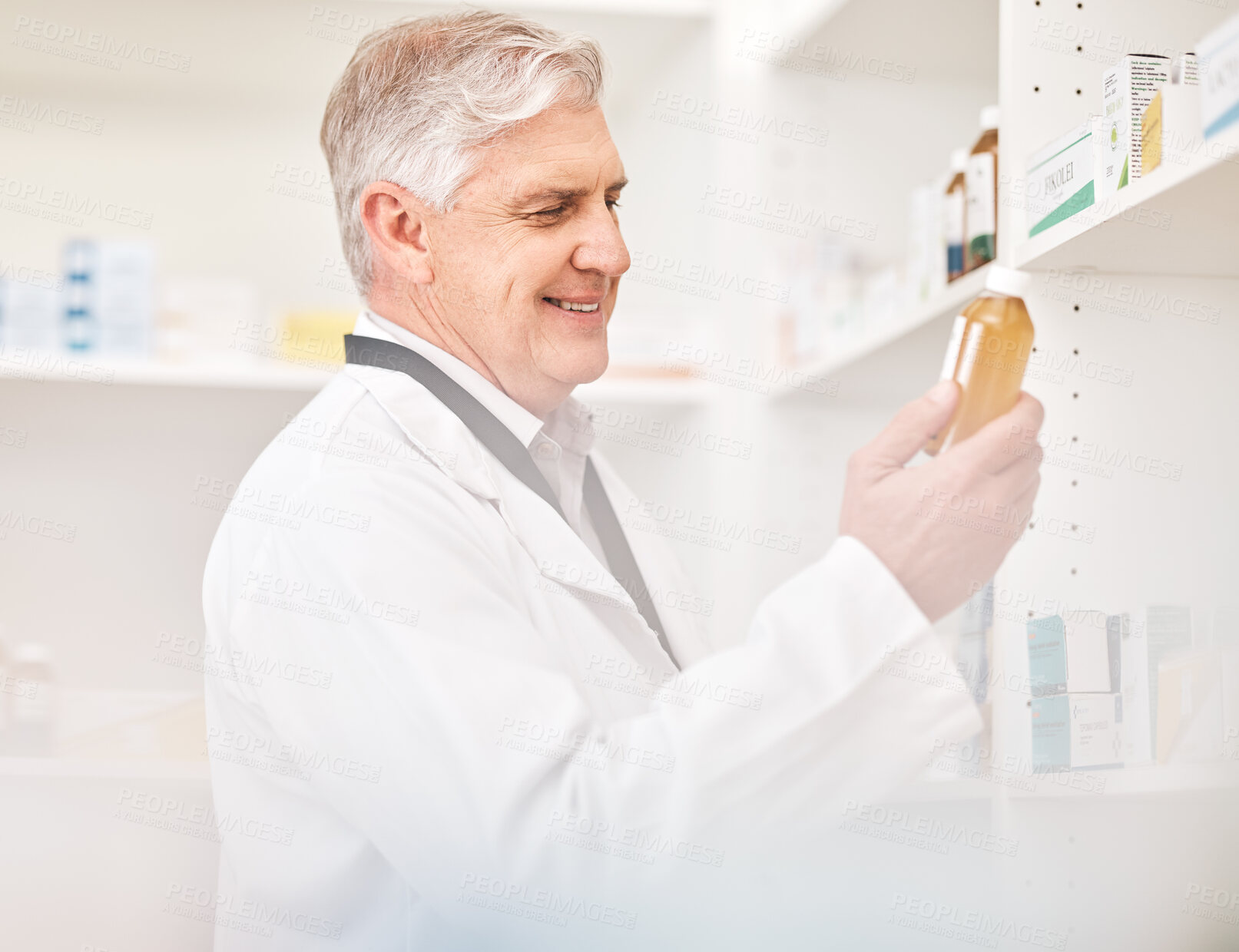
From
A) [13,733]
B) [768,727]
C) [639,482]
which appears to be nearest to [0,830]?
[13,733]

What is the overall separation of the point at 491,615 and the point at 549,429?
0.51 m

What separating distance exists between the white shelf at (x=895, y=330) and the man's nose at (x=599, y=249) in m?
0.39

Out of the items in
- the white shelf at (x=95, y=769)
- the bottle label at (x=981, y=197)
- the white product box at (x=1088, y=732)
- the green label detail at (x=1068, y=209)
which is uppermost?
the bottle label at (x=981, y=197)

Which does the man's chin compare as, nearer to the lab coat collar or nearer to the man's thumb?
the lab coat collar

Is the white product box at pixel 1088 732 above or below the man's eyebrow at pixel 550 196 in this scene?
below

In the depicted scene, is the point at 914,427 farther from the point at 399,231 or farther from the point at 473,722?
the point at 399,231

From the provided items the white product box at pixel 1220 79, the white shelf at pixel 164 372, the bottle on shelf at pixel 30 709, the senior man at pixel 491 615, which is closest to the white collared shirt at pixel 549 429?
the senior man at pixel 491 615

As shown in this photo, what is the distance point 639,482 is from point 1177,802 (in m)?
1.29

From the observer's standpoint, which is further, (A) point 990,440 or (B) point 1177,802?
(B) point 1177,802

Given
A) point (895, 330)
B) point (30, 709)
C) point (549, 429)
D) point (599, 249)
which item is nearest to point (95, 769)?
point (30, 709)

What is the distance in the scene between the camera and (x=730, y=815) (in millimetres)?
789

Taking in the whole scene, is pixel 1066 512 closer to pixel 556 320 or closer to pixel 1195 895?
pixel 1195 895

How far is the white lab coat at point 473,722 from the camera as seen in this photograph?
79cm

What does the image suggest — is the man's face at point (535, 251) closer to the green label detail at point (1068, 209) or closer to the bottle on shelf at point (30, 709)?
the green label detail at point (1068, 209)
